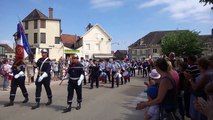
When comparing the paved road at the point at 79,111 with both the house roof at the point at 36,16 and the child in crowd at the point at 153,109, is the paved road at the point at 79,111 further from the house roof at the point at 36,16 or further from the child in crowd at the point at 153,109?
the house roof at the point at 36,16

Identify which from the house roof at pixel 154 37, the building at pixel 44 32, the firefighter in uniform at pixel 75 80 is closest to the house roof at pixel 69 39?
the building at pixel 44 32

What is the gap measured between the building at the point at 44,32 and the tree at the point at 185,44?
2264cm

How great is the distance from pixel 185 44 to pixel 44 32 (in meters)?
28.4

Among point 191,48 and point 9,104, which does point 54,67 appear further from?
point 191,48

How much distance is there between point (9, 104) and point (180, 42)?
56050 millimetres

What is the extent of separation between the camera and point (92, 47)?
6888 cm

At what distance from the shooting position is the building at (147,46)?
8753 centimetres

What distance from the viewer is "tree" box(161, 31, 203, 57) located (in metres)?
62.5

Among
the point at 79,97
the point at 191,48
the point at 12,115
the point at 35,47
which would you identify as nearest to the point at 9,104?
the point at 12,115

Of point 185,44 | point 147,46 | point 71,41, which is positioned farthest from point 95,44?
point 147,46

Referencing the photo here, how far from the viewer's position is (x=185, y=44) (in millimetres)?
62938

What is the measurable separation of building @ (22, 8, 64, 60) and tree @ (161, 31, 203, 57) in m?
22.6

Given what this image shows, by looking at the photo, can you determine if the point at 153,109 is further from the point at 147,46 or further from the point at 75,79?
the point at 147,46

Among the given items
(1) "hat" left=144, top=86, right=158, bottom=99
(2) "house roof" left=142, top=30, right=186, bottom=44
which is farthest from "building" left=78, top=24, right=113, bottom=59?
(1) "hat" left=144, top=86, right=158, bottom=99
